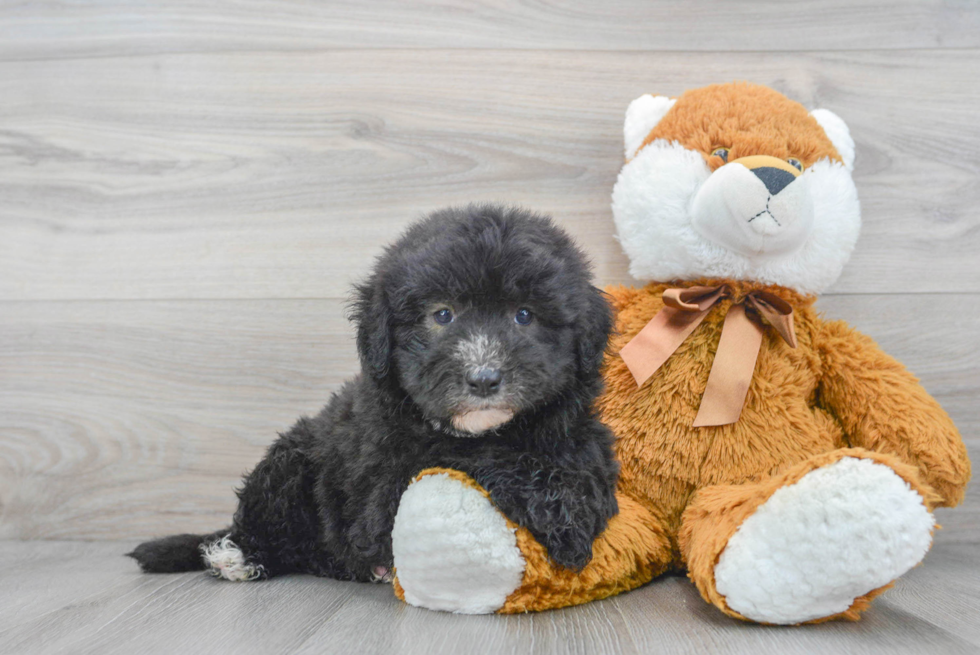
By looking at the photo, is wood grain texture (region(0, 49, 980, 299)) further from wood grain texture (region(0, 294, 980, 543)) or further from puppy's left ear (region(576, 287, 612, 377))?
puppy's left ear (region(576, 287, 612, 377))

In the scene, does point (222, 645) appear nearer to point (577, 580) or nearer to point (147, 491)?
point (577, 580)

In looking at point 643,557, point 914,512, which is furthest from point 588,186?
point 914,512

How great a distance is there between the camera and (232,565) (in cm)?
147

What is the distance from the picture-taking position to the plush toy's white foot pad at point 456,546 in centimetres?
111

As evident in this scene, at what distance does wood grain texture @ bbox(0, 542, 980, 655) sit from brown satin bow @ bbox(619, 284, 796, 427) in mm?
359

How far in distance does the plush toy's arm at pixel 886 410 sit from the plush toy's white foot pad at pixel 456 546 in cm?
76

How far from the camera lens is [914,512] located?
104 centimetres

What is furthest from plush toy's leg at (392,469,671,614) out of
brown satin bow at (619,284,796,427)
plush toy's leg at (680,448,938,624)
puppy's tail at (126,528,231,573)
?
puppy's tail at (126,528,231,573)

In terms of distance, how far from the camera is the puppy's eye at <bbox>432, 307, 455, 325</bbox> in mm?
1159

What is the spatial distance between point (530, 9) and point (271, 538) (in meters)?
1.40

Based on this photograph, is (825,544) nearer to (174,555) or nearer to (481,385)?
(481,385)

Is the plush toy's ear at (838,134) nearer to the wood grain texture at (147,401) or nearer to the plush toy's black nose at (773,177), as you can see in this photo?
the plush toy's black nose at (773,177)

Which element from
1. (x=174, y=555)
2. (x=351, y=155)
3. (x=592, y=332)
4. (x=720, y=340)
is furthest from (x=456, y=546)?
(x=351, y=155)

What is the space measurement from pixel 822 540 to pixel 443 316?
65cm
